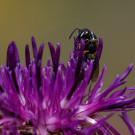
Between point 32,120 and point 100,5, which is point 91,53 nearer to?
point 32,120

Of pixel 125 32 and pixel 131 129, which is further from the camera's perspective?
pixel 125 32

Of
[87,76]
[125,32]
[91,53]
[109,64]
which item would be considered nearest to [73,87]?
[87,76]

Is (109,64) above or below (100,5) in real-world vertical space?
below

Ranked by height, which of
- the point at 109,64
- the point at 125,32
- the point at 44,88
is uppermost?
the point at 44,88

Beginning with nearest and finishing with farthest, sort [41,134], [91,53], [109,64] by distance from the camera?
1. [41,134]
2. [91,53]
3. [109,64]

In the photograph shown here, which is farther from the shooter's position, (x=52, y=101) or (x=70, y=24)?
(x=70, y=24)

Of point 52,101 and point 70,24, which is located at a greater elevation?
point 52,101
